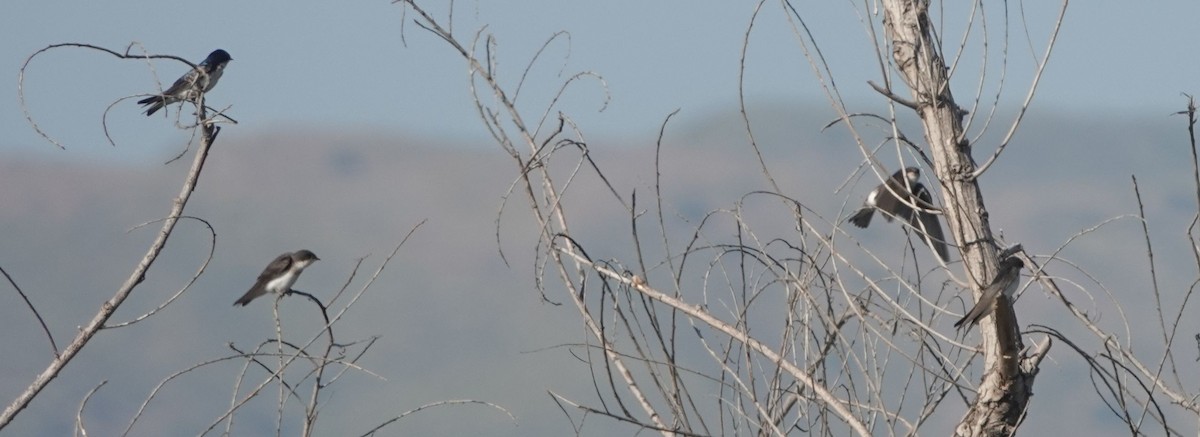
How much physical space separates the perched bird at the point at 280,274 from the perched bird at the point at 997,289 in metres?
5.96

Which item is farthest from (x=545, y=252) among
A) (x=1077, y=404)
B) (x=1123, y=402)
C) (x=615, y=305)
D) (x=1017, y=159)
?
(x=1017, y=159)

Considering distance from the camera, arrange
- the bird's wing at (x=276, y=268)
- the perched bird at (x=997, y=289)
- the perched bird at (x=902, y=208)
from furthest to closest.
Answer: the bird's wing at (x=276, y=268) → the perched bird at (x=902, y=208) → the perched bird at (x=997, y=289)

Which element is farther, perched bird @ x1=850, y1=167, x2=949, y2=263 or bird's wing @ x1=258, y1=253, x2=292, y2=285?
bird's wing @ x1=258, y1=253, x2=292, y2=285

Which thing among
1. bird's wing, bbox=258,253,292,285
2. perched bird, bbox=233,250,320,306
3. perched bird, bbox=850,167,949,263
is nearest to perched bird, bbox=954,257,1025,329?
perched bird, bbox=850,167,949,263

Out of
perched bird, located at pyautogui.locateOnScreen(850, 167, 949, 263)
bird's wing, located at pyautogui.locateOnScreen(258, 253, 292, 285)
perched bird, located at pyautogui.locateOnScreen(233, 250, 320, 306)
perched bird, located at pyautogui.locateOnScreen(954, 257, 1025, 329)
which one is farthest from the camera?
bird's wing, located at pyautogui.locateOnScreen(258, 253, 292, 285)

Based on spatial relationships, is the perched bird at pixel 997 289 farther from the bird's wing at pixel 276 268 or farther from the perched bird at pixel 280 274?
the bird's wing at pixel 276 268

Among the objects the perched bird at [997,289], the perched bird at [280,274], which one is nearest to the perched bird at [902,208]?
the perched bird at [997,289]

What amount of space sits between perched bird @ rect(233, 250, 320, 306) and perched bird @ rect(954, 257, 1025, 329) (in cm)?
596

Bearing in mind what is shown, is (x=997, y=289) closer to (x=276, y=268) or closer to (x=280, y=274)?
(x=280, y=274)

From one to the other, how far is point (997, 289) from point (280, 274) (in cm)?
633

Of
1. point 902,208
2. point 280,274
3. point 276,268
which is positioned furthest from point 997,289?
point 276,268

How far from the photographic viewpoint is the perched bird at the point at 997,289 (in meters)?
3.67

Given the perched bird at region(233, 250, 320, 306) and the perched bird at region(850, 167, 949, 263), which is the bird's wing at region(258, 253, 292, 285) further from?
the perched bird at region(850, 167, 949, 263)

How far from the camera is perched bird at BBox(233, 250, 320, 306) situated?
A: 9.16 m
